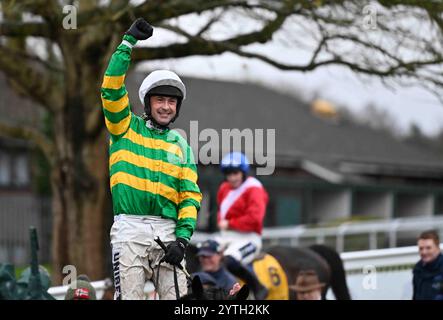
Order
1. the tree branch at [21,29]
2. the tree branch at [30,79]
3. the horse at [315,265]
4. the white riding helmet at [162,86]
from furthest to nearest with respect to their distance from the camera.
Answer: the tree branch at [30,79] → the tree branch at [21,29] → the horse at [315,265] → the white riding helmet at [162,86]

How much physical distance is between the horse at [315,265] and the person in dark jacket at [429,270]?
1287 mm

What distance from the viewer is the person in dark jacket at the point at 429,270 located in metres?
8.68

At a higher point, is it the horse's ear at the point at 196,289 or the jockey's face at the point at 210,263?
the horse's ear at the point at 196,289

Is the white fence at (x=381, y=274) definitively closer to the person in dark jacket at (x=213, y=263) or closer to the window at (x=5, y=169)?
the person in dark jacket at (x=213, y=263)

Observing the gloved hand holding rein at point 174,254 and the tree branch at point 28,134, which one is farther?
the tree branch at point 28,134

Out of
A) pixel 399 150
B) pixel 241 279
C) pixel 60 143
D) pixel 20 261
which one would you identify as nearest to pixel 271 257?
pixel 241 279

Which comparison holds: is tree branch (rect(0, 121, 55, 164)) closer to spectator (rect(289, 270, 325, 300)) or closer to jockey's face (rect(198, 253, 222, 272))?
jockey's face (rect(198, 253, 222, 272))

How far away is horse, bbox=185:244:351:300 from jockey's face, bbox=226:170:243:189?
82 centimetres

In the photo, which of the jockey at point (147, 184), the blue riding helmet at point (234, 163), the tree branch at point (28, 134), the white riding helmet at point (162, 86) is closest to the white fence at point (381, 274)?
the blue riding helmet at point (234, 163)

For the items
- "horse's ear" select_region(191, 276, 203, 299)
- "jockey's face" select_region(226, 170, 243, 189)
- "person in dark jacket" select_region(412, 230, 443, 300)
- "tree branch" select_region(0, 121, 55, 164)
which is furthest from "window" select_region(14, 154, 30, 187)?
"horse's ear" select_region(191, 276, 203, 299)

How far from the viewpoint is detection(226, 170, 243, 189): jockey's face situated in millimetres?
9969

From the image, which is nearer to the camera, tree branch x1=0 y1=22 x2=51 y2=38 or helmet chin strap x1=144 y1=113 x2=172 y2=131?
helmet chin strap x1=144 y1=113 x2=172 y2=131
